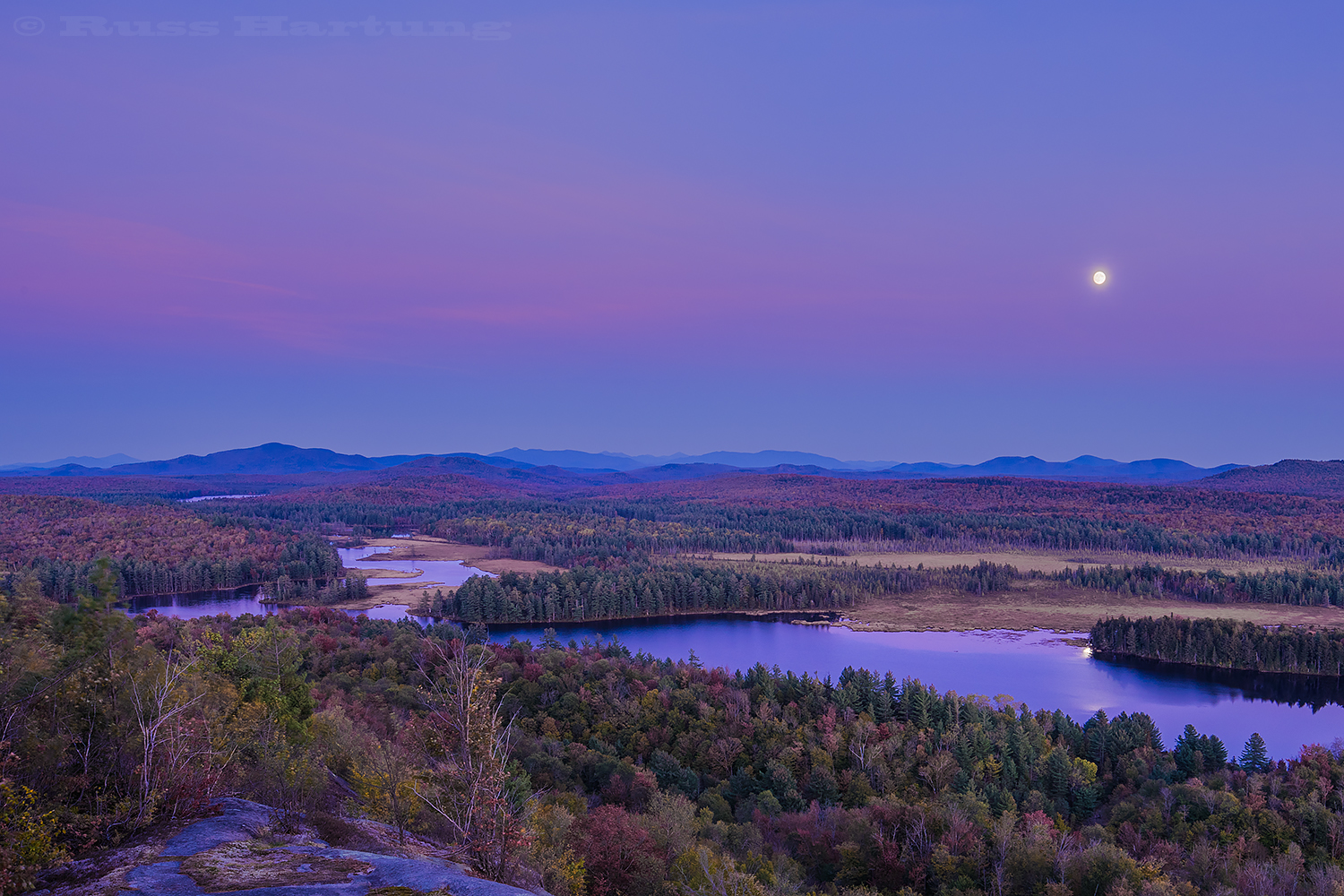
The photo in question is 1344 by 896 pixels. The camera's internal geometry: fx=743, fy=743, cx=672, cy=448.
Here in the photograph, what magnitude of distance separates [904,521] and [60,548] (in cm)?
17660

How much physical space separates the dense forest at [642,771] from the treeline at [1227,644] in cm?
3828

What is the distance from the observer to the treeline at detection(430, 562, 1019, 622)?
107m

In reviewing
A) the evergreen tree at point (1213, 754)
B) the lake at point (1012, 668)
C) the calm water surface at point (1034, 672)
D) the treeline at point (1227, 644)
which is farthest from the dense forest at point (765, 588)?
the evergreen tree at point (1213, 754)

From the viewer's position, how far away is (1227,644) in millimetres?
83688

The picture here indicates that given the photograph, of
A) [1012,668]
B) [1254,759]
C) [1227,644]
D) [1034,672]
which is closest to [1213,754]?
[1254,759]

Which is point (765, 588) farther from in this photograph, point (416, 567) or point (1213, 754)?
point (1213, 754)

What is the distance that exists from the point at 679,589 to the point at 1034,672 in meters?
55.6

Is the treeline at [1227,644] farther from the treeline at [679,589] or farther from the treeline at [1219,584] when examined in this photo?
the treeline at [679,589]

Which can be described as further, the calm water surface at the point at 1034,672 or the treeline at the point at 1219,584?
the treeline at the point at 1219,584

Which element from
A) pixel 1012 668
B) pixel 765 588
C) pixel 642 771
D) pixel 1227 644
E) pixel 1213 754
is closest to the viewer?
pixel 642 771

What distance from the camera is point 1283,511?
19100cm

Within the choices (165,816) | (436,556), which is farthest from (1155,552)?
(165,816)

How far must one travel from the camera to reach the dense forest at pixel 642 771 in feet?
45.5

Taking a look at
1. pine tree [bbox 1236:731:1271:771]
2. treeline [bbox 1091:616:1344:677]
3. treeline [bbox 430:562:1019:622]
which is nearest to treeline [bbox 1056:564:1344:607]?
treeline [bbox 430:562:1019:622]
